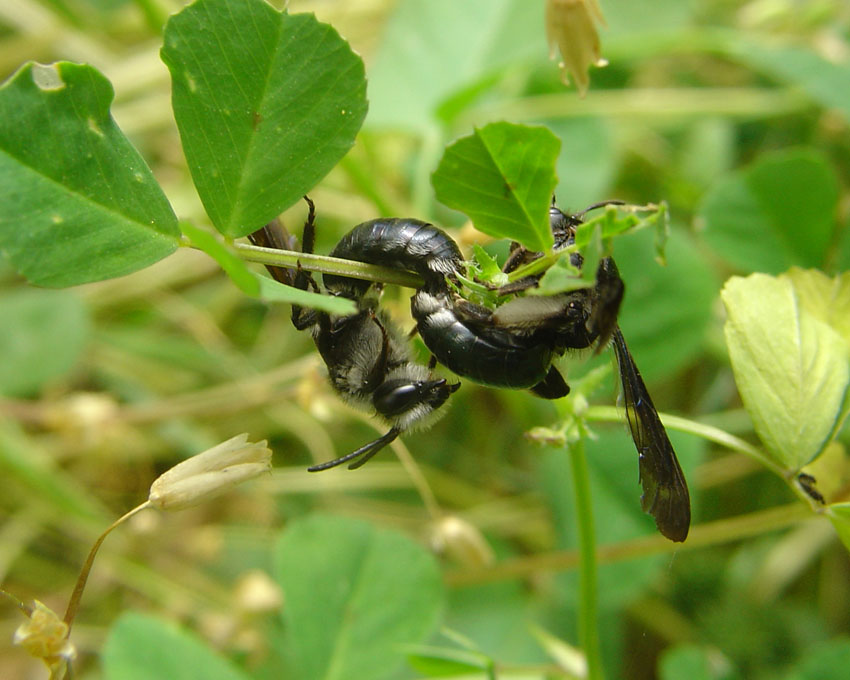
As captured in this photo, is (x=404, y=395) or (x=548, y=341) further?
(x=404, y=395)

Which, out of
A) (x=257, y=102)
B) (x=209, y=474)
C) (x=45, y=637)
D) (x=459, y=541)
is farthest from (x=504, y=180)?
(x=459, y=541)

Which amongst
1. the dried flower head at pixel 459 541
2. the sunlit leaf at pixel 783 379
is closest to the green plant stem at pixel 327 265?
the sunlit leaf at pixel 783 379

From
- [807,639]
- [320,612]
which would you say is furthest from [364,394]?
Result: [807,639]

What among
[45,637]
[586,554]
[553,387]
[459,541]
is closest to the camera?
[45,637]

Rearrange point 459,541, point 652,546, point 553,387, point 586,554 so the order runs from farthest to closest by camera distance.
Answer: point 459,541 < point 652,546 < point 586,554 < point 553,387

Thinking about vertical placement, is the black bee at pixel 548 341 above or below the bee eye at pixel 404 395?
above

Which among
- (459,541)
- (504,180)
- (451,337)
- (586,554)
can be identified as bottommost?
(459,541)

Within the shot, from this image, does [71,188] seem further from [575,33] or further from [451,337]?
[575,33]

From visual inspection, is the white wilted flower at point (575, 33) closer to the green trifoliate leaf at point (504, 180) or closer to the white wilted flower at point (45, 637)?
the green trifoliate leaf at point (504, 180)
